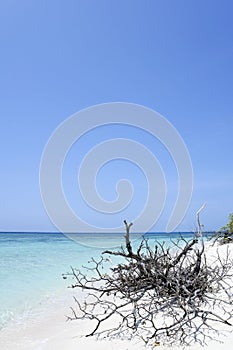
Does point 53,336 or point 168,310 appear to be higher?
point 168,310

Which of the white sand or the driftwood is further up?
the driftwood

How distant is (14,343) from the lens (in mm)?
4051

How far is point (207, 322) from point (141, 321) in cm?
73

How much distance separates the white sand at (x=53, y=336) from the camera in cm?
320

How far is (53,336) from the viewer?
414 centimetres

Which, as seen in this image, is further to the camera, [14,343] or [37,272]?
[37,272]

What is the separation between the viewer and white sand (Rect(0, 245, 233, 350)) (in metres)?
3.20

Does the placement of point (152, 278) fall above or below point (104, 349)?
above

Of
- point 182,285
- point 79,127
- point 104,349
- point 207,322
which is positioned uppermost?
point 79,127

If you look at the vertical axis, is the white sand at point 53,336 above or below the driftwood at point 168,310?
below

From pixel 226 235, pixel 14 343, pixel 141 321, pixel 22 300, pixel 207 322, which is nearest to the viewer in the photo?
pixel 207 322

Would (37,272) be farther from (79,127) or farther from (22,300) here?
(79,127)

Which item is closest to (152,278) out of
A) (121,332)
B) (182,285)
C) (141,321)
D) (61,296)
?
(182,285)

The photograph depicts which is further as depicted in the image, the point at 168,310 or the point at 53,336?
the point at 53,336
